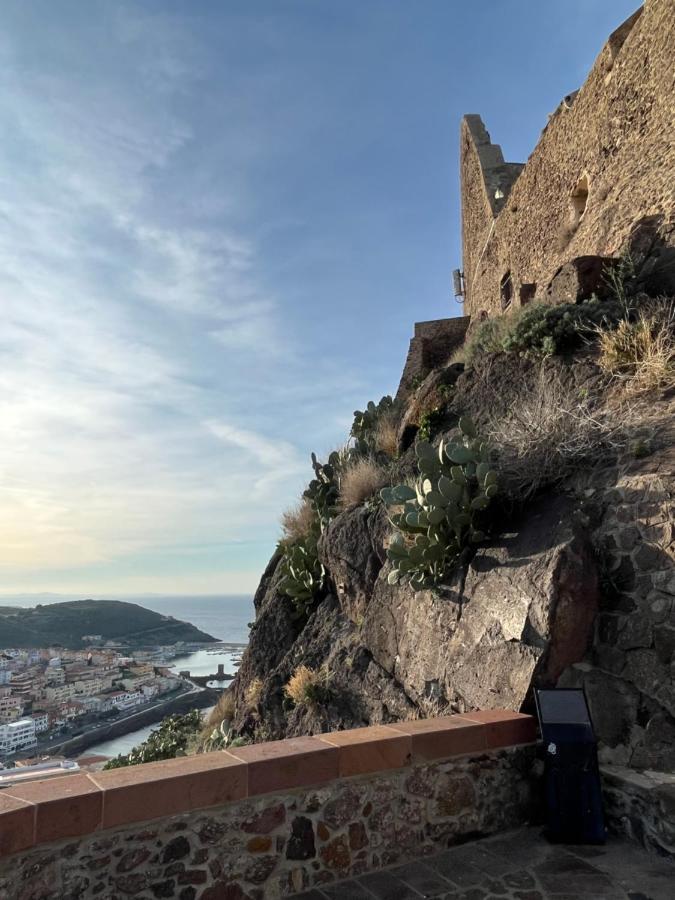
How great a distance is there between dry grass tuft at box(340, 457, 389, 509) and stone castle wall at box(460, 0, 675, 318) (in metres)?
4.25

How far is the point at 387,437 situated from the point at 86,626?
35694 millimetres

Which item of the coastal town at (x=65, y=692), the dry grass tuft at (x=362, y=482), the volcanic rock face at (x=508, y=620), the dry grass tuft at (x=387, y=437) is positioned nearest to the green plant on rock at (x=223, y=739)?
the volcanic rock face at (x=508, y=620)

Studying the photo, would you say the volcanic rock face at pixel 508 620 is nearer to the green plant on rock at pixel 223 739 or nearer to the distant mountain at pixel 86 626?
the green plant on rock at pixel 223 739

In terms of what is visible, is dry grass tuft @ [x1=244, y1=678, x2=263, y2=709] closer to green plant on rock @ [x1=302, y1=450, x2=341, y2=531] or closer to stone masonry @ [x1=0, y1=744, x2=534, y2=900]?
green plant on rock @ [x1=302, y1=450, x2=341, y2=531]

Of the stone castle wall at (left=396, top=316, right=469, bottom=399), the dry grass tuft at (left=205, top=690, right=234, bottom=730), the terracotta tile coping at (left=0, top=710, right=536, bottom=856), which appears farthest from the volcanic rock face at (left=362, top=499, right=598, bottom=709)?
the stone castle wall at (left=396, top=316, right=469, bottom=399)

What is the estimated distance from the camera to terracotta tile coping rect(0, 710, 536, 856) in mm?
2391

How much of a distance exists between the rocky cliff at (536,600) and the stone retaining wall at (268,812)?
630 mm

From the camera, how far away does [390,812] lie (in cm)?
320

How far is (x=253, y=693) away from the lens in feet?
26.9

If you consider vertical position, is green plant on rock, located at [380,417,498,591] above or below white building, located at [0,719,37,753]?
above

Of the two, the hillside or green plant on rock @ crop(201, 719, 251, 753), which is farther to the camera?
green plant on rock @ crop(201, 719, 251, 753)

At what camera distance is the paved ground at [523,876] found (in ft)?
9.09

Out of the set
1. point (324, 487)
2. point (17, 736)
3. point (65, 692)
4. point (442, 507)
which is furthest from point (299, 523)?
point (65, 692)

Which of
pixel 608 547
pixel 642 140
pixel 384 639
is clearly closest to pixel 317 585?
pixel 384 639
